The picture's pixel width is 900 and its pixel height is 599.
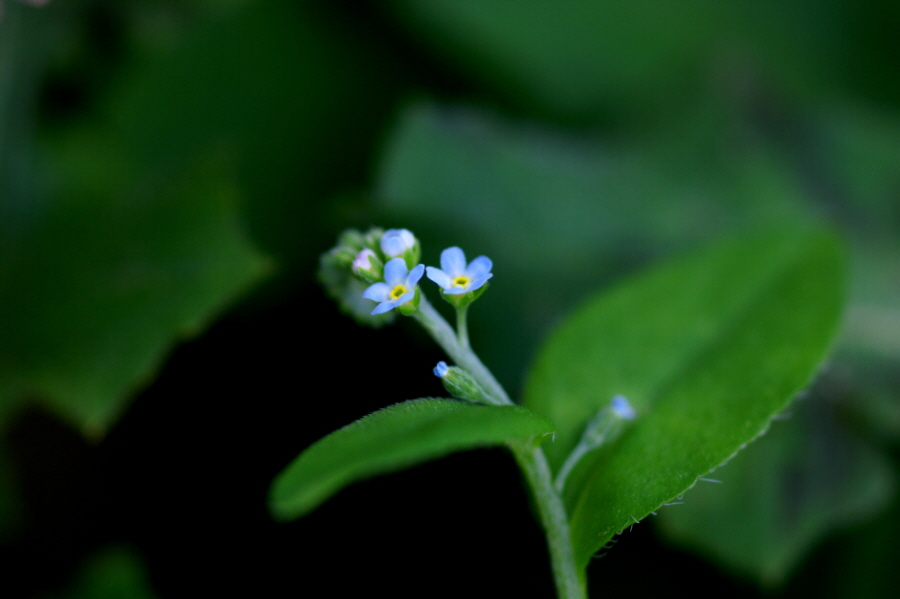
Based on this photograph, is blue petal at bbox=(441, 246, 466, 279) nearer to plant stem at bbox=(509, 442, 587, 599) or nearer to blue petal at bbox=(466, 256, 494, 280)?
blue petal at bbox=(466, 256, 494, 280)

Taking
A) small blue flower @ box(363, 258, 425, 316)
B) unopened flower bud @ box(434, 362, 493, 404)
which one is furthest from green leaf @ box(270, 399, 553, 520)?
small blue flower @ box(363, 258, 425, 316)

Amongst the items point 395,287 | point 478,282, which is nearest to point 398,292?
point 395,287

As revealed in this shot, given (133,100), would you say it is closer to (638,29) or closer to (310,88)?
(310,88)

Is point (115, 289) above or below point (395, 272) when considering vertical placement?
below

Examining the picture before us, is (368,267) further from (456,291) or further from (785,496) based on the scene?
(785,496)

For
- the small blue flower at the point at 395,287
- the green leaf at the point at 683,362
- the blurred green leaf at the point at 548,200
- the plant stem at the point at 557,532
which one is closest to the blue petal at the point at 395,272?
the small blue flower at the point at 395,287

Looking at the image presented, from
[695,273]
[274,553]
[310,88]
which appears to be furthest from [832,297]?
[310,88]
